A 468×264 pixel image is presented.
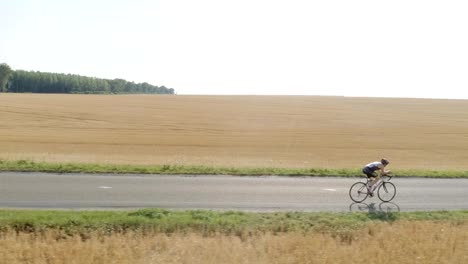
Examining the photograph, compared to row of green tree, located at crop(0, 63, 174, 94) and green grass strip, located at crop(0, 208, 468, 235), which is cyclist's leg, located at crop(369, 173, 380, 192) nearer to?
green grass strip, located at crop(0, 208, 468, 235)

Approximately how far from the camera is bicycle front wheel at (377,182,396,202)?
1359cm

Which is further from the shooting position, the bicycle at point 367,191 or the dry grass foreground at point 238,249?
the bicycle at point 367,191

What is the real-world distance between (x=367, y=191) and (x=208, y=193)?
13.3 feet

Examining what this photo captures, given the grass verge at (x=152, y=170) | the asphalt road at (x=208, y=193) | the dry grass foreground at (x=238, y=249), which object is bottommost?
the asphalt road at (x=208, y=193)

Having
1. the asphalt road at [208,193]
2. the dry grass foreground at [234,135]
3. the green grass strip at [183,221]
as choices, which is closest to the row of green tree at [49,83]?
the dry grass foreground at [234,135]

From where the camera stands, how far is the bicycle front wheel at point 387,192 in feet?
44.6

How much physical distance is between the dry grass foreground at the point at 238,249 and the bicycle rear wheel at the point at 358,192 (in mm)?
5642

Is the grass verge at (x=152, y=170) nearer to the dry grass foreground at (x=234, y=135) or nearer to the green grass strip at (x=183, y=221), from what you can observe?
the dry grass foreground at (x=234, y=135)

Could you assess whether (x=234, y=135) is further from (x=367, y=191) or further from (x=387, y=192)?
(x=367, y=191)

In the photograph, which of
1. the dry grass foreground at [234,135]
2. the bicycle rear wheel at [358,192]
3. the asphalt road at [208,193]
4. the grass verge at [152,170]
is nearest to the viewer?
the asphalt road at [208,193]

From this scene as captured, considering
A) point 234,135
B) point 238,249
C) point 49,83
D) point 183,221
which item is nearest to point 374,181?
point 183,221

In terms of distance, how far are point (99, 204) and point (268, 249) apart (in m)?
5.79

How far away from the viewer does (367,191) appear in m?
13.5

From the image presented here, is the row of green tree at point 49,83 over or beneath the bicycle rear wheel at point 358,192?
over
